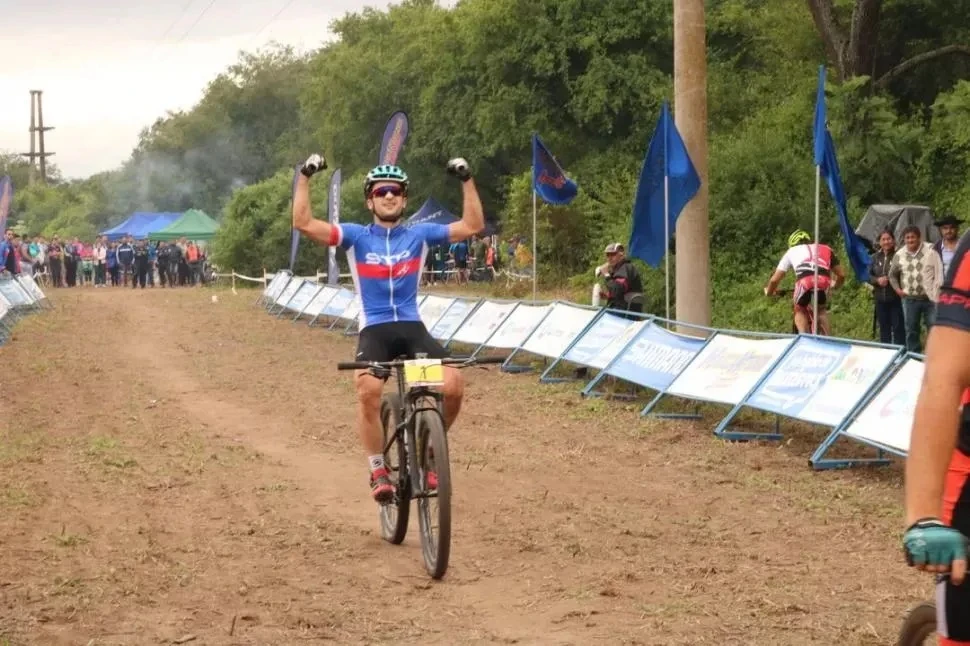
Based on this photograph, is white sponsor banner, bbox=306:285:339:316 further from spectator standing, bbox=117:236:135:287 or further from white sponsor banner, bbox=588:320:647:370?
spectator standing, bbox=117:236:135:287

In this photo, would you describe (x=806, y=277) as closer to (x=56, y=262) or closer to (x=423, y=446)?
(x=423, y=446)

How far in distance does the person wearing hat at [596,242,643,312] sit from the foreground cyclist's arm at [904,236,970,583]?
46.2 feet

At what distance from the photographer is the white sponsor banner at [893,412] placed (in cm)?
1065

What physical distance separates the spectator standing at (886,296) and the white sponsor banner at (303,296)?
15.6 metres

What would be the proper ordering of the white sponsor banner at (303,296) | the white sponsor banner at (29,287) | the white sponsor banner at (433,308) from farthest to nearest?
the white sponsor banner at (29,287), the white sponsor banner at (303,296), the white sponsor banner at (433,308)

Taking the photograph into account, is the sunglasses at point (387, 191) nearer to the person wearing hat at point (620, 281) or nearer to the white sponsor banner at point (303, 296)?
the person wearing hat at point (620, 281)

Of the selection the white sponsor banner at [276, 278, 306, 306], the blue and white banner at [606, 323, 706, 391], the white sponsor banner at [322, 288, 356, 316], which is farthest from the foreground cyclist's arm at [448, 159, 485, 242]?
the white sponsor banner at [276, 278, 306, 306]

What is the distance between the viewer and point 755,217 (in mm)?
23812

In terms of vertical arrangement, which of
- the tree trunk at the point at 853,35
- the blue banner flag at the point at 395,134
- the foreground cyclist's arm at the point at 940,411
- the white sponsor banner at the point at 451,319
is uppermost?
the tree trunk at the point at 853,35

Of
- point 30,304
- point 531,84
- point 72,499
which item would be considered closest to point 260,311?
point 30,304

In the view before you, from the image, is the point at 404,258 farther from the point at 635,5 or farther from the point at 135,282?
the point at 135,282

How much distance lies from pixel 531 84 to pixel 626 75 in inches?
121

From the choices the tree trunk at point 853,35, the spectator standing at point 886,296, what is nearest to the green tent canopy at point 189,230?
the tree trunk at point 853,35

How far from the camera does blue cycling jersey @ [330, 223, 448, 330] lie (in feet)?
28.5
